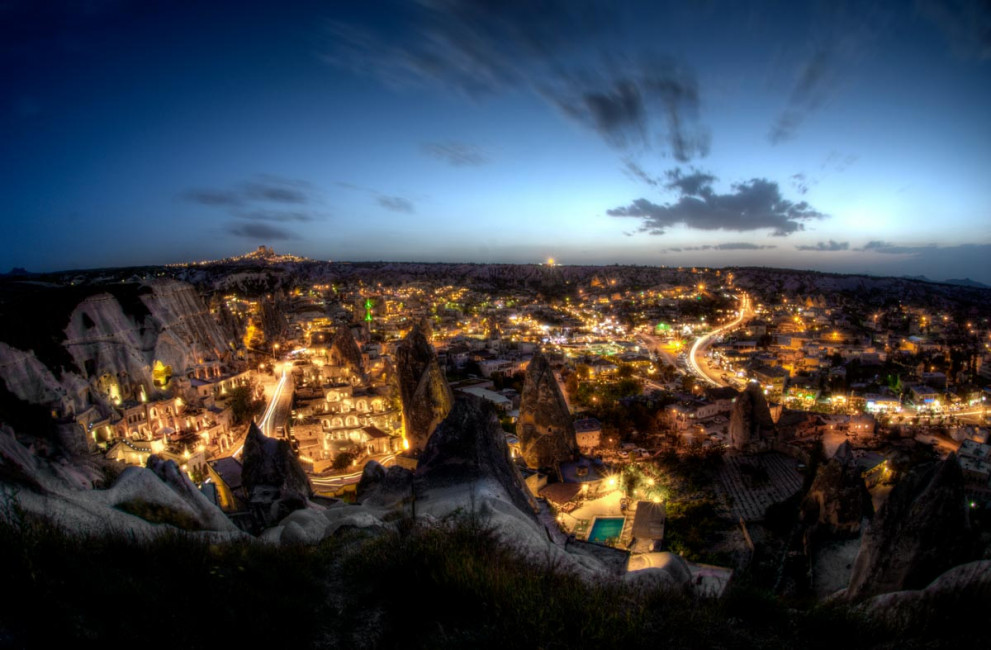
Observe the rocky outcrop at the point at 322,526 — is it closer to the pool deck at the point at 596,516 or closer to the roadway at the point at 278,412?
the pool deck at the point at 596,516

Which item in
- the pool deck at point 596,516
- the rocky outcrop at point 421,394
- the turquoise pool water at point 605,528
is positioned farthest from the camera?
the rocky outcrop at point 421,394

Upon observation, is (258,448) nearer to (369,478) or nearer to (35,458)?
(369,478)

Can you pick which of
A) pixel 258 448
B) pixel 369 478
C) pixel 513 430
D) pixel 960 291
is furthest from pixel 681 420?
pixel 960 291

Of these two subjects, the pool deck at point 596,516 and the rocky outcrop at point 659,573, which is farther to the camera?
the pool deck at point 596,516

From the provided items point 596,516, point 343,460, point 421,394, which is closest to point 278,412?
point 343,460

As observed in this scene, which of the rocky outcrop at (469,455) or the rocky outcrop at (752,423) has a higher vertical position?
the rocky outcrop at (469,455)

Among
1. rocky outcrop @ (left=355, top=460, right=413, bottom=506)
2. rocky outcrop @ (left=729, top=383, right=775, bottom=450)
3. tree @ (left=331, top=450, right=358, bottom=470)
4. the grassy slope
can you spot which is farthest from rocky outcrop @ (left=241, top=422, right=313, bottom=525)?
rocky outcrop @ (left=729, top=383, right=775, bottom=450)

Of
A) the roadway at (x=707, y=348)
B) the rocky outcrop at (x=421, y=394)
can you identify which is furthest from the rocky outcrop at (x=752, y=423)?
the rocky outcrop at (x=421, y=394)
